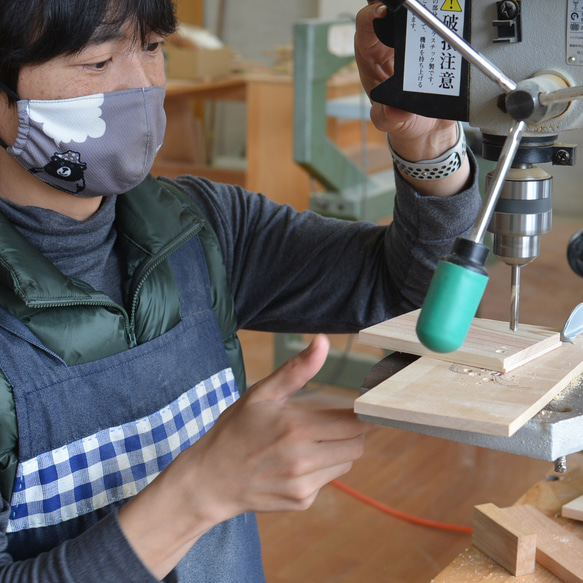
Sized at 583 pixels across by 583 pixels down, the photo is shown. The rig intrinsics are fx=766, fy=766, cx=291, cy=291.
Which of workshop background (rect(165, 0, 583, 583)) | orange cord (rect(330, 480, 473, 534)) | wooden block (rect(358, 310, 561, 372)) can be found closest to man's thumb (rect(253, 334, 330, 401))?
wooden block (rect(358, 310, 561, 372))

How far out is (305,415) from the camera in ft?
2.35

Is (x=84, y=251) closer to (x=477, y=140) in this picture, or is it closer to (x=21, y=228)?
(x=21, y=228)

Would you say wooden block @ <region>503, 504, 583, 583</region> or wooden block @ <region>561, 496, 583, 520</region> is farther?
wooden block @ <region>561, 496, 583, 520</region>

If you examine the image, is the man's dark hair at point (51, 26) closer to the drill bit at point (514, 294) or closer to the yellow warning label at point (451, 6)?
the yellow warning label at point (451, 6)

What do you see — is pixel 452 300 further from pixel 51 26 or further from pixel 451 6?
pixel 51 26

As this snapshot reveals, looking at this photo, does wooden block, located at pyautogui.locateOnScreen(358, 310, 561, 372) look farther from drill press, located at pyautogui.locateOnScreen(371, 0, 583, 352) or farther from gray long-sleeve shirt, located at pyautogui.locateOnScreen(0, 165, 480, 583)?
gray long-sleeve shirt, located at pyautogui.locateOnScreen(0, 165, 480, 583)

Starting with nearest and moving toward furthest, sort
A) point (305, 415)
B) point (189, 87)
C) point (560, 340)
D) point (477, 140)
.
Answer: point (305, 415) → point (560, 340) → point (477, 140) → point (189, 87)

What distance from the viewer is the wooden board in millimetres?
661

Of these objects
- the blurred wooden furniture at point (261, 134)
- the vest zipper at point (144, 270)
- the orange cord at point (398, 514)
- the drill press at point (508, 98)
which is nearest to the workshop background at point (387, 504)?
the orange cord at point (398, 514)

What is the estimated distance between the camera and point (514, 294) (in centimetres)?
83

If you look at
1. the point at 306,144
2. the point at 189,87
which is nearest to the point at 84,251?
the point at 306,144

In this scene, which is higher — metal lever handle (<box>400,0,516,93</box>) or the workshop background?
metal lever handle (<box>400,0,516,93</box>)

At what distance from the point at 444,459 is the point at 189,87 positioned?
2.24 metres

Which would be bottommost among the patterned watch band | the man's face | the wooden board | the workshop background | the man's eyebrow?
the workshop background
